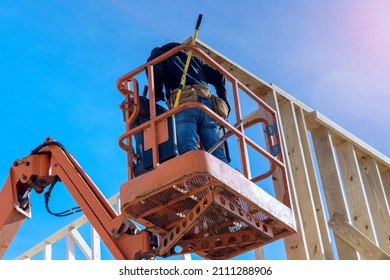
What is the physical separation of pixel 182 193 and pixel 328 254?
249 centimetres

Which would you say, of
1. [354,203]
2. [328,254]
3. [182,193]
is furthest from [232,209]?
[354,203]

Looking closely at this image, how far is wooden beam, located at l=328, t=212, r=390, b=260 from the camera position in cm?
784

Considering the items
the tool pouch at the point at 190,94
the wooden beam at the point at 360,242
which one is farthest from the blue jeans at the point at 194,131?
the wooden beam at the point at 360,242

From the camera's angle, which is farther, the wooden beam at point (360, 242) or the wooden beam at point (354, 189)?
the wooden beam at point (354, 189)

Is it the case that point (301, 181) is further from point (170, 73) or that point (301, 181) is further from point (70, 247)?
point (70, 247)

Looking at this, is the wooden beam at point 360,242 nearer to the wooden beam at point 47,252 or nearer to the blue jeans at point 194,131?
the blue jeans at point 194,131

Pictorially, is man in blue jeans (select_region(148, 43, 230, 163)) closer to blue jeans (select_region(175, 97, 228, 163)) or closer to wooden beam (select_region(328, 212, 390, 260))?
blue jeans (select_region(175, 97, 228, 163))

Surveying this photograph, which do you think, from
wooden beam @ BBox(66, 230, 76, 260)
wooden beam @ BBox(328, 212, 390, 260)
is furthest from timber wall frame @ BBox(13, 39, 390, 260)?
wooden beam @ BBox(66, 230, 76, 260)

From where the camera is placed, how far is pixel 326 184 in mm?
8469

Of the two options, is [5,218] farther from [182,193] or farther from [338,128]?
[338,128]

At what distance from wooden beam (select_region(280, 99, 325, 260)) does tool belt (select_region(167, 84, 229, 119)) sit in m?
1.49

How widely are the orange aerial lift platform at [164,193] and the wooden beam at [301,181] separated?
1108mm

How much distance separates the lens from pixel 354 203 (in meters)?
8.68

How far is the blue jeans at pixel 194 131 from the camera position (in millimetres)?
6219
